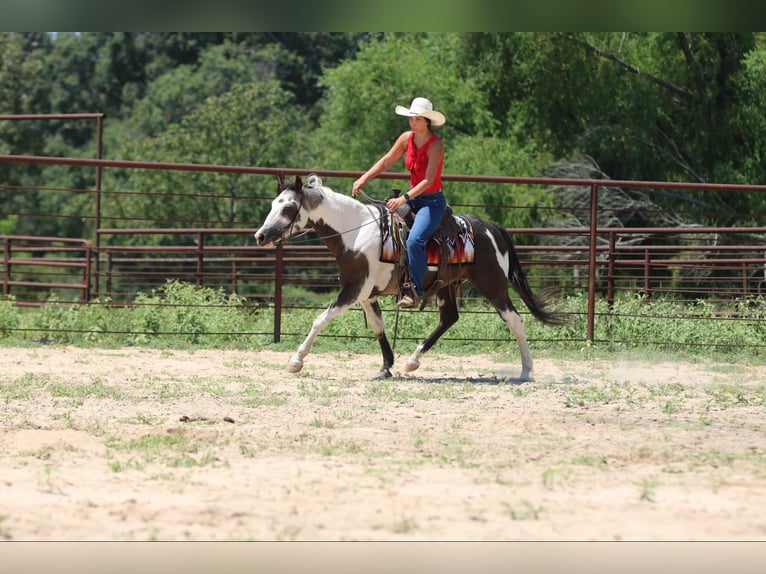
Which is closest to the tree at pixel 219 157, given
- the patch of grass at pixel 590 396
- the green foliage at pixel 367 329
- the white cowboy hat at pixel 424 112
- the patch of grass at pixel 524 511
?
the green foliage at pixel 367 329

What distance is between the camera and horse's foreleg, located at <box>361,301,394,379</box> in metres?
8.51

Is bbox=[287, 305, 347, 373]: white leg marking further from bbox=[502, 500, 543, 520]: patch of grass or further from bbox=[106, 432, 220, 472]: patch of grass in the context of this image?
bbox=[502, 500, 543, 520]: patch of grass

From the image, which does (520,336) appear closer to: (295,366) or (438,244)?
(438,244)

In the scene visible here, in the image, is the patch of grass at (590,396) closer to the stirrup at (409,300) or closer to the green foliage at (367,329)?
the stirrup at (409,300)

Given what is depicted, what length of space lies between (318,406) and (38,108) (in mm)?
45564

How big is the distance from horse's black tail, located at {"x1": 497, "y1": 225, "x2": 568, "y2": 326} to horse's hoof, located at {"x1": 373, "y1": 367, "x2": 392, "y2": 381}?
4.38ft

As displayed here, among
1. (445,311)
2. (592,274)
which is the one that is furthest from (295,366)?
(592,274)

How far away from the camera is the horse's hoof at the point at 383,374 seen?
8377mm

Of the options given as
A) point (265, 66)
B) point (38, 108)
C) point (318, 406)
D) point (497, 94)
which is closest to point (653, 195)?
point (497, 94)

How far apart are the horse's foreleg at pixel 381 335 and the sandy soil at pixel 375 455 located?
0.19 meters

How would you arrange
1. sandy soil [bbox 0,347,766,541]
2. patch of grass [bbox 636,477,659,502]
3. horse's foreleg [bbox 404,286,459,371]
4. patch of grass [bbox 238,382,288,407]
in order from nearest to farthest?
sandy soil [bbox 0,347,766,541] < patch of grass [bbox 636,477,659,502] < patch of grass [bbox 238,382,288,407] < horse's foreleg [bbox 404,286,459,371]

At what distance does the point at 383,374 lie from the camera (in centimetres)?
845

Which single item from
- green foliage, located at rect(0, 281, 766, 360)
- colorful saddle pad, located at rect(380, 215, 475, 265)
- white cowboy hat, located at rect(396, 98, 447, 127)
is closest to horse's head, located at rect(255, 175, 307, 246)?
colorful saddle pad, located at rect(380, 215, 475, 265)

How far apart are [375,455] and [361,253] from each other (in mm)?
3433
